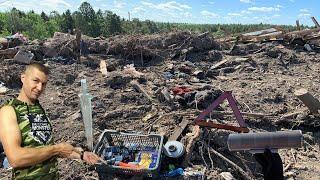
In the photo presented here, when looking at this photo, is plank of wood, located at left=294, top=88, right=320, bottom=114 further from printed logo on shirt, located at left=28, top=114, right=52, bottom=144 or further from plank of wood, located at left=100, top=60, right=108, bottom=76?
printed logo on shirt, located at left=28, top=114, right=52, bottom=144

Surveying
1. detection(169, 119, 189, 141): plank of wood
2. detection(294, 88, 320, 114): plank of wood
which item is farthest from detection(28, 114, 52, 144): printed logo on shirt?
detection(294, 88, 320, 114): plank of wood

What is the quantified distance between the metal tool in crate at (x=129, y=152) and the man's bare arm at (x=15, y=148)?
6.93ft

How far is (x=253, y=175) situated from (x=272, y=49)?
7727 millimetres

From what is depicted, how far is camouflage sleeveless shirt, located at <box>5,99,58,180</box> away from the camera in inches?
90.7

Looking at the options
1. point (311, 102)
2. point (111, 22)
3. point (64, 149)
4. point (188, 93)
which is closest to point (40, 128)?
point (64, 149)

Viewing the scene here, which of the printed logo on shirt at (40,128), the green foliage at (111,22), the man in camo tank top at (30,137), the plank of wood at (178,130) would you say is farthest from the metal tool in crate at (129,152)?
the green foliage at (111,22)

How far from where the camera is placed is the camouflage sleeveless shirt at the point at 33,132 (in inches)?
90.7

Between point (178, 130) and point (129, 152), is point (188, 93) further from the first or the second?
point (129, 152)

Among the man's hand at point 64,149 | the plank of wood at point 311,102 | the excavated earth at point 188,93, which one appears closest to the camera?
the man's hand at point 64,149

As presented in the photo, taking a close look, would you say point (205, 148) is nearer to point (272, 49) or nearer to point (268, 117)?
point (268, 117)

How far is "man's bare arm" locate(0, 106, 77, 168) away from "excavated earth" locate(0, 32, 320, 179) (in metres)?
2.34

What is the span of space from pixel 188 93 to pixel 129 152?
238cm

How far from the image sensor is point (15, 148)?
7.04 ft

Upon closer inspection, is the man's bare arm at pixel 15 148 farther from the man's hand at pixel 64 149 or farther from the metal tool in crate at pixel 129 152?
the metal tool in crate at pixel 129 152
